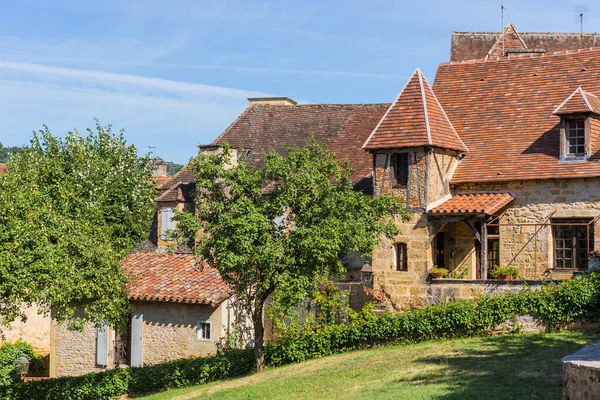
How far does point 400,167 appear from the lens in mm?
26500

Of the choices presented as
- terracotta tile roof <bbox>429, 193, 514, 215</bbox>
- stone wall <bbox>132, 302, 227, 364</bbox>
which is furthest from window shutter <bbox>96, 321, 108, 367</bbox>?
terracotta tile roof <bbox>429, 193, 514, 215</bbox>

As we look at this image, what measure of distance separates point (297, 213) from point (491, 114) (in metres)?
8.82

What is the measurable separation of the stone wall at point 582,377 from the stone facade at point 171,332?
50.1ft

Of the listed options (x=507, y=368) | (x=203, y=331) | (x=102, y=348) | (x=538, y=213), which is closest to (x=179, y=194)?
(x=102, y=348)

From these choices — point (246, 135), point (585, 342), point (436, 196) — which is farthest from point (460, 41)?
point (585, 342)

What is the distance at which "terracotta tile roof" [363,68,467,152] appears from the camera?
85.8 ft

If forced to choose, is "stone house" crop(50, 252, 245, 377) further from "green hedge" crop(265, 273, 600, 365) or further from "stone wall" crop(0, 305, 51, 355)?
"stone wall" crop(0, 305, 51, 355)

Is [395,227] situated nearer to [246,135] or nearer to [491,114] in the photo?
[491,114]

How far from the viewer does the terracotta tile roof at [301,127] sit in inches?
1324

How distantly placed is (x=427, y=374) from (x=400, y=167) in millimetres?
9385

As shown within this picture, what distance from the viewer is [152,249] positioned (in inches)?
1396

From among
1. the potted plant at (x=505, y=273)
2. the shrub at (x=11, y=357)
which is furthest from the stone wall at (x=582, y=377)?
the shrub at (x=11, y=357)

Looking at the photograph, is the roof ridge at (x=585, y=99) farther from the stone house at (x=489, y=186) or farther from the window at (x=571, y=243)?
the window at (x=571, y=243)

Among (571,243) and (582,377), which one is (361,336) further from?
(582,377)
